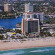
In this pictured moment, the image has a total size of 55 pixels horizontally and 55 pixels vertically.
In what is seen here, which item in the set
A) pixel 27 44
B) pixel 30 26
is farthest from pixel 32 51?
pixel 30 26

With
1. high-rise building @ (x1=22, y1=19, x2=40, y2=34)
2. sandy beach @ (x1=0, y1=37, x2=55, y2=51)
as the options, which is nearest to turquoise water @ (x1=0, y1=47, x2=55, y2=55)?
sandy beach @ (x1=0, y1=37, x2=55, y2=51)

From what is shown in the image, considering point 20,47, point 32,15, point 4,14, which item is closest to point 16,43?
point 20,47

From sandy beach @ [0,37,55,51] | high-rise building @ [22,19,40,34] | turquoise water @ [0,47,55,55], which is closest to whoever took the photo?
turquoise water @ [0,47,55,55]

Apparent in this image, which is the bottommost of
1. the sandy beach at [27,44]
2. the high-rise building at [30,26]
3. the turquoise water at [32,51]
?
the turquoise water at [32,51]

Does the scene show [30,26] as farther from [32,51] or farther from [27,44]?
[32,51]

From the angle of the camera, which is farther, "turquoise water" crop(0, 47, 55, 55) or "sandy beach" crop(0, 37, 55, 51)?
"sandy beach" crop(0, 37, 55, 51)

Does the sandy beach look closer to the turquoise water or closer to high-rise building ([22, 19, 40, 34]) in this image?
the turquoise water

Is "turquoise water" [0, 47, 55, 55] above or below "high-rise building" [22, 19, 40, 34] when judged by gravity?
below

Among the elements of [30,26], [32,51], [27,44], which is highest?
[30,26]

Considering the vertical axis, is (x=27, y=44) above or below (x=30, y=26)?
below

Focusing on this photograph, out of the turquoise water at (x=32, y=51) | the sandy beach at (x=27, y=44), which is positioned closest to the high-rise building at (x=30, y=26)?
the sandy beach at (x=27, y=44)

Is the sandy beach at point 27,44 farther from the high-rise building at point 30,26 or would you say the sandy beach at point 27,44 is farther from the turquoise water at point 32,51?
the high-rise building at point 30,26
